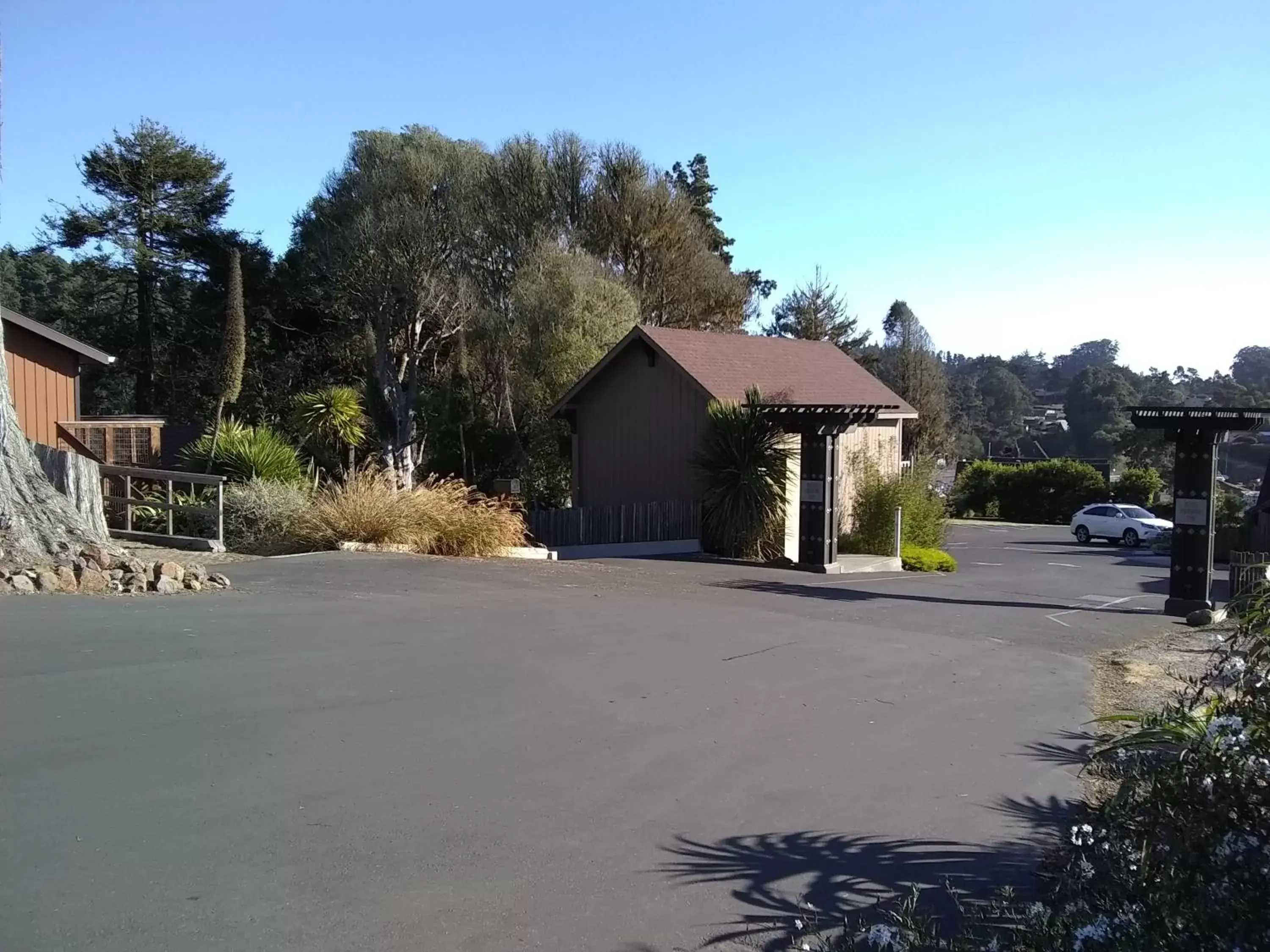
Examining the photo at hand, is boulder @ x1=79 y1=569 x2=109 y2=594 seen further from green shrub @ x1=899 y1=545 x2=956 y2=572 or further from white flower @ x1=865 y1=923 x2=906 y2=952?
green shrub @ x1=899 y1=545 x2=956 y2=572

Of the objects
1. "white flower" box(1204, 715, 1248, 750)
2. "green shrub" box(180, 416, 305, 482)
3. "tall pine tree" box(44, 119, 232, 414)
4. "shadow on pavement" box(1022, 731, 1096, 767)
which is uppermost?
"tall pine tree" box(44, 119, 232, 414)

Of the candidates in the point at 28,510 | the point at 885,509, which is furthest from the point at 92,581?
the point at 885,509

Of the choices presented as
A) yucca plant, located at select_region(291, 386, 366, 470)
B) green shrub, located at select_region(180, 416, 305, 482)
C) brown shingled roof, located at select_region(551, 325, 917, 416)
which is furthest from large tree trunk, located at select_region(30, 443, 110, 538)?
brown shingled roof, located at select_region(551, 325, 917, 416)

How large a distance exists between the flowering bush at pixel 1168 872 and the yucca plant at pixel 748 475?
17.2 metres

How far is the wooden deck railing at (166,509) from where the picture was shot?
15938 millimetres

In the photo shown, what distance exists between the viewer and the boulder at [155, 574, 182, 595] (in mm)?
11234

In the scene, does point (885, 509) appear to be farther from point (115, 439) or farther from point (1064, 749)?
point (1064, 749)

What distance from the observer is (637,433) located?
25875mm

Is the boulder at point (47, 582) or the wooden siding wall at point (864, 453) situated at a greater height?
the wooden siding wall at point (864, 453)

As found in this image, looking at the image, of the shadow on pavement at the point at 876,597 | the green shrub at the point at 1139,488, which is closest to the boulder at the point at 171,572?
the shadow on pavement at the point at 876,597

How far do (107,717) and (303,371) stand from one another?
32436 mm

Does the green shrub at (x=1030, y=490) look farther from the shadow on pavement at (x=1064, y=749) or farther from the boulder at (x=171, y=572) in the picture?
the shadow on pavement at (x=1064, y=749)

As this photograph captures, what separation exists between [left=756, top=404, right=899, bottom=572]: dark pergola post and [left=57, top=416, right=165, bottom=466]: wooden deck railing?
13.4m

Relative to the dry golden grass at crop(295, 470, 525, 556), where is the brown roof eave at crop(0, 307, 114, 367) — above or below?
above
